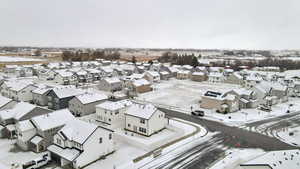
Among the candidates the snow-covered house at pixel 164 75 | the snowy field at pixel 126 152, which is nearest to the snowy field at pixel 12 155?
the snowy field at pixel 126 152

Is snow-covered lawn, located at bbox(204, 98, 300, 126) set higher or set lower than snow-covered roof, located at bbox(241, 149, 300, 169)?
lower

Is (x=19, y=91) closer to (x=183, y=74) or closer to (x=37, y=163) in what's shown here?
(x=37, y=163)

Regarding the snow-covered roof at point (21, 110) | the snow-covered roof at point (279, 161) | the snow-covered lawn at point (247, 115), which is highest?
the snow-covered roof at point (21, 110)

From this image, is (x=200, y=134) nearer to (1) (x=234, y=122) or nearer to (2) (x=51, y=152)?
(1) (x=234, y=122)

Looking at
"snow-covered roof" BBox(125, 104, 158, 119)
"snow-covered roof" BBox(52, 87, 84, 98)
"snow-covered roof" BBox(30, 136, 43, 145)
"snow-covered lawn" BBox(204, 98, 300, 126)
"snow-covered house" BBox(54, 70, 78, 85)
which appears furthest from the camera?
"snow-covered house" BBox(54, 70, 78, 85)

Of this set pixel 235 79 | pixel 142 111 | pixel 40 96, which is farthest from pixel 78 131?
pixel 235 79

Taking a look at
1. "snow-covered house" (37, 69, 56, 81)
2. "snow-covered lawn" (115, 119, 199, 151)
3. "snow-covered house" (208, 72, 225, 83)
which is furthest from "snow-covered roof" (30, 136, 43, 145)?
"snow-covered house" (208, 72, 225, 83)

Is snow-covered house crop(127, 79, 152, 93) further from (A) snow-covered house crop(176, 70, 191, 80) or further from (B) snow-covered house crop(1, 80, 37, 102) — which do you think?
(A) snow-covered house crop(176, 70, 191, 80)

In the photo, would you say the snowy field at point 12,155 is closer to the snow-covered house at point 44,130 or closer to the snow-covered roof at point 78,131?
the snow-covered house at point 44,130

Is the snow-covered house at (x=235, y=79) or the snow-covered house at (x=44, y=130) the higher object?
the snow-covered house at (x=235, y=79)
